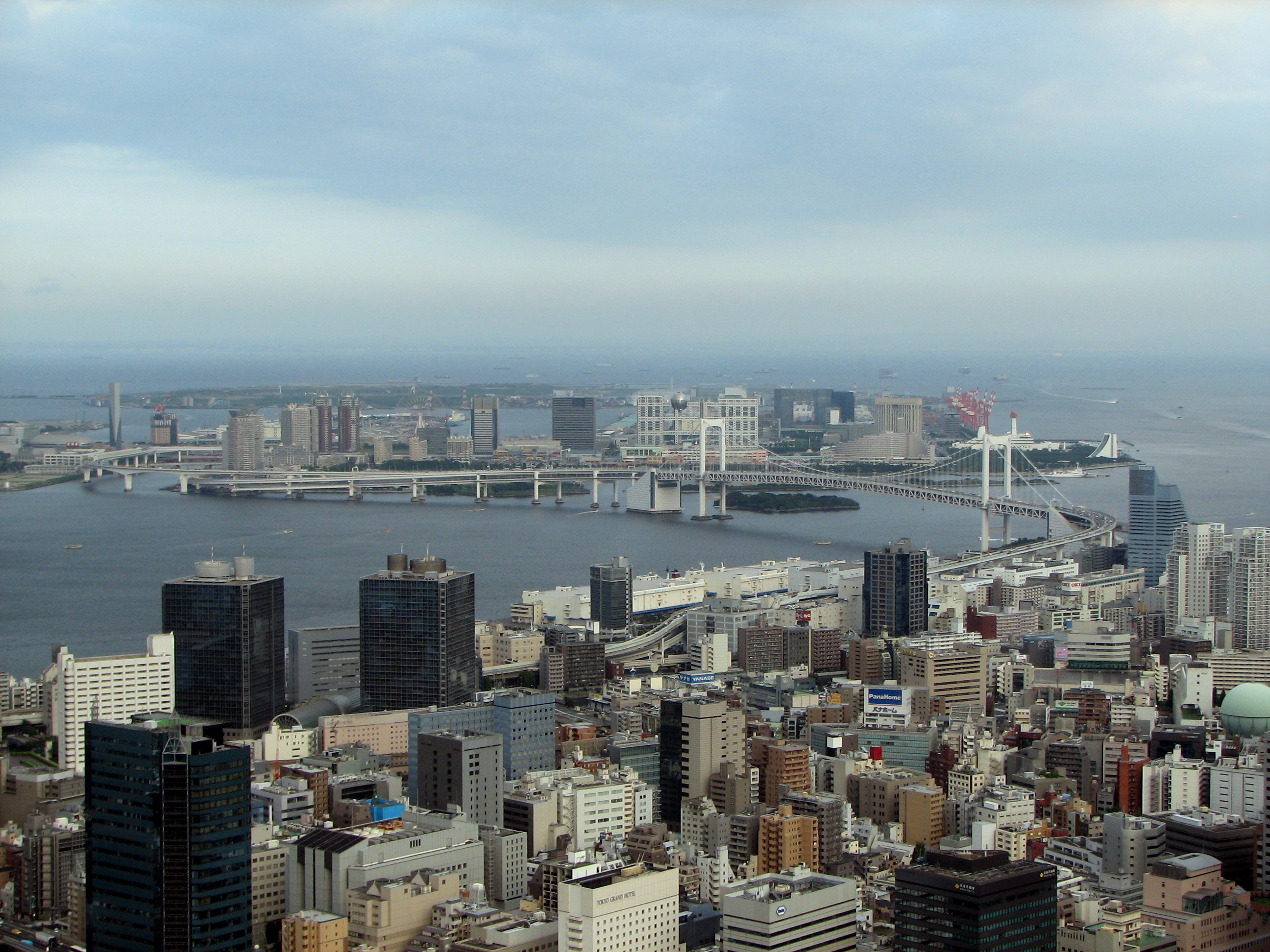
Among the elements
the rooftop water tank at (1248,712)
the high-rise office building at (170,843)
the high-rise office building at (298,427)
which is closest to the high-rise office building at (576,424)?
the high-rise office building at (298,427)

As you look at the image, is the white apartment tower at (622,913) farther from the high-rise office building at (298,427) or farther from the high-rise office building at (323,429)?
the high-rise office building at (323,429)

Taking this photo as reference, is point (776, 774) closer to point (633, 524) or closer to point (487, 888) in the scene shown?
point (487, 888)

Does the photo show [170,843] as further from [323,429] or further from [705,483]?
[323,429]

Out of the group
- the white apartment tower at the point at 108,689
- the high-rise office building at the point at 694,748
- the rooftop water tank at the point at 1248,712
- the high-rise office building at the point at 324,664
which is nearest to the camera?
the high-rise office building at the point at 694,748

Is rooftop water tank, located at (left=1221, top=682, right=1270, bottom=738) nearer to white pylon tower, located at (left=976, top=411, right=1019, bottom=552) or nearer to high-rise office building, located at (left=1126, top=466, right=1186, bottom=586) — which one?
high-rise office building, located at (left=1126, top=466, right=1186, bottom=586)

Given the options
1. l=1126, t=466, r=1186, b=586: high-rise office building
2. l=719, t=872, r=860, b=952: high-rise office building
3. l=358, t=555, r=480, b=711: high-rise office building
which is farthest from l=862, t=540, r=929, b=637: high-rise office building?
l=719, t=872, r=860, b=952: high-rise office building

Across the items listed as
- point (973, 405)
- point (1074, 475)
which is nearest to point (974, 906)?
point (1074, 475)

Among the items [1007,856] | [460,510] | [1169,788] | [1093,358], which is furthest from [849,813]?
[1093,358]
